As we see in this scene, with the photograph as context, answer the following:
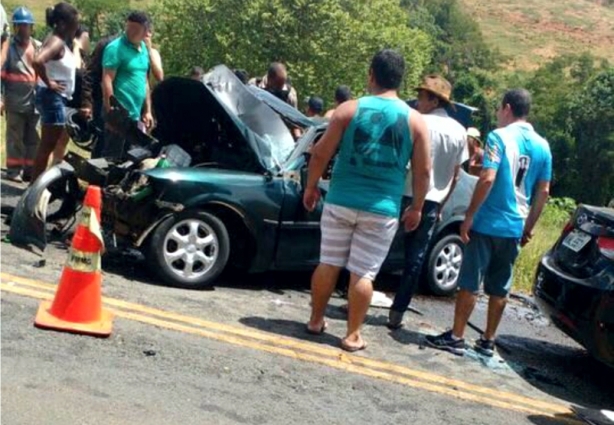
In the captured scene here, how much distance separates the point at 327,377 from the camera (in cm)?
579

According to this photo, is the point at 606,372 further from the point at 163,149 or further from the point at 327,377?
the point at 163,149

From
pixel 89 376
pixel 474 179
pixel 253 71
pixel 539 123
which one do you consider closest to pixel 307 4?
pixel 253 71

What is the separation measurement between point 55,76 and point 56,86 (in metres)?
0.10

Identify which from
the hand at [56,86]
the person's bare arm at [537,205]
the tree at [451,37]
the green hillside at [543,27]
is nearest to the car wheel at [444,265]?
the person's bare arm at [537,205]

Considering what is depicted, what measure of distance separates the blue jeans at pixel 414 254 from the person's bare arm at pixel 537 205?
0.69m

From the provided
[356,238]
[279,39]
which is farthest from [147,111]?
[279,39]

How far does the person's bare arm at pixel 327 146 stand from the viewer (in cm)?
625

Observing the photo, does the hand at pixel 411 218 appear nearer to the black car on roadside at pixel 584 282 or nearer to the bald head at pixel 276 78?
the black car on roadside at pixel 584 282

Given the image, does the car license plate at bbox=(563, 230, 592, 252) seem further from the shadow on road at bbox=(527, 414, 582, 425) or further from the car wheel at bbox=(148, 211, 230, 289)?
the car wheel at bbox=(148, 211, 230, 289)

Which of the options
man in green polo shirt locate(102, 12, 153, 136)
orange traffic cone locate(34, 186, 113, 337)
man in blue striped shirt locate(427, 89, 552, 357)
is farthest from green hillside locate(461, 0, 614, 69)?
orange traffic cone locate(34, 186, 113, 337)

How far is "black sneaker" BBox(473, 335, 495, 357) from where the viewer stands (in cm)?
702

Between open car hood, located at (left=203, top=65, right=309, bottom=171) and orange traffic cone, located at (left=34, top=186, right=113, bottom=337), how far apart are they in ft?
7.18

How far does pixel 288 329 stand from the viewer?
22.0ft

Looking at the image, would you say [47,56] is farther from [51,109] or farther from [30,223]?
[30,223]
